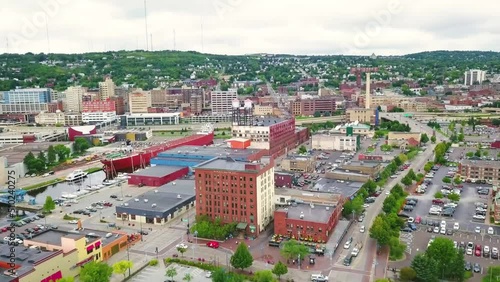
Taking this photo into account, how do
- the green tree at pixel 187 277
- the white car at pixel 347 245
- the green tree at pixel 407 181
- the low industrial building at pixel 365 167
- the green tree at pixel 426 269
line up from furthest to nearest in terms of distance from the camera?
1. the low industrial building at pixel 365 167
2. the green tree at pixel 407 181
3. the white car at pixel 347 245
4. the green tree at pixel 187 277
5. the green tree at pixel 426 269

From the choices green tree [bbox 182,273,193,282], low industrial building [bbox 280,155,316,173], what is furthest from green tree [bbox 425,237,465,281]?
low industrial building [bbox 280,155,316,173]

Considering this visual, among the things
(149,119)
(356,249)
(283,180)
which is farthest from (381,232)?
(149,119)

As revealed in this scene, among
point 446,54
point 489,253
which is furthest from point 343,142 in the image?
point 446,54

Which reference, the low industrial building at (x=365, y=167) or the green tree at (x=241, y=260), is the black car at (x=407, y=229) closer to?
the green tree at (x=241, y=260)

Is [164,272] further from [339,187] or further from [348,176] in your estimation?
[348,176]

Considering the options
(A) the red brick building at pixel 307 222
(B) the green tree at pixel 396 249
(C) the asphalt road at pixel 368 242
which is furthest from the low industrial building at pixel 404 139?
(B) the green tree at pixel 396 249

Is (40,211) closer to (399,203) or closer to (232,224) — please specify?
(232,224)
